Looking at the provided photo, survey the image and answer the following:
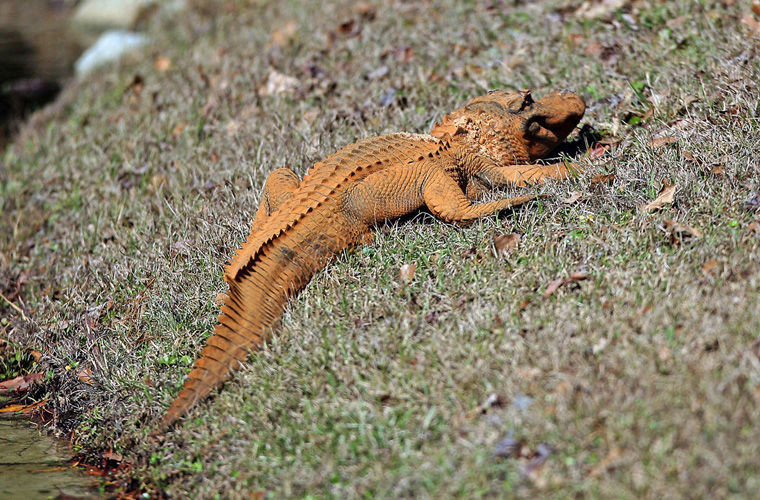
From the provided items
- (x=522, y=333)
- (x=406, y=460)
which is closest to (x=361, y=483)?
(x=406, y=460)

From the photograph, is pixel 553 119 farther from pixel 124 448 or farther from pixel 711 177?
pixel 124 448

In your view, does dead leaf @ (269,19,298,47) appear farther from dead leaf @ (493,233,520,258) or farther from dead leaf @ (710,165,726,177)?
dead leaf @ (710,165,726,177)

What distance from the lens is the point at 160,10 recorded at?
13.0 metres

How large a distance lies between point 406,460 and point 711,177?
2.56 metres

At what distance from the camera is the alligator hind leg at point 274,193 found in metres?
4.85

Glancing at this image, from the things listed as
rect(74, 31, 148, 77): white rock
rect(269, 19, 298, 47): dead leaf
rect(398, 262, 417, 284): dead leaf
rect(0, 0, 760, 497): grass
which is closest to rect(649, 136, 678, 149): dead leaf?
rect(0, 0, 760, 497): grass

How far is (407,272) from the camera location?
4324 mm

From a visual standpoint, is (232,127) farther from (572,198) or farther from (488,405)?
(488,405)

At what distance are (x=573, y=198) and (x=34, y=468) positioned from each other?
3.45 metres

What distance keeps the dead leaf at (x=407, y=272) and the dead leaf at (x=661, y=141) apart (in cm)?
182

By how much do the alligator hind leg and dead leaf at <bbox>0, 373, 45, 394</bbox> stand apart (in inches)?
68.7

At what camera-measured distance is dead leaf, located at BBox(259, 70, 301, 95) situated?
723 centimetres

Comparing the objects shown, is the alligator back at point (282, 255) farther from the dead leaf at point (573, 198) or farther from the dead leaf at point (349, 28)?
the dead leaf at point (349, 28)

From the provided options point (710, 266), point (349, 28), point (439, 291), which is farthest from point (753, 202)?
point (349, 28)
